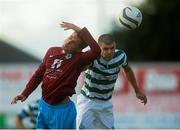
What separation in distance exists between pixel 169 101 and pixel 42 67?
14992 millimetres

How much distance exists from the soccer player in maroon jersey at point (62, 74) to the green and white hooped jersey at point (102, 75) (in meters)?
0.37

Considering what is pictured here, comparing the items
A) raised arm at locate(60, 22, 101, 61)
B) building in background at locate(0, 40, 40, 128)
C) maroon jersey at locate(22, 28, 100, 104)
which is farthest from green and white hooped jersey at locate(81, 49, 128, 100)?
building in background at locate(0, 40, 40, 128)

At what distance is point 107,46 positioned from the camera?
12.6 meters

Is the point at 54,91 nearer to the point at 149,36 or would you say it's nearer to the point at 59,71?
the point at 59,71

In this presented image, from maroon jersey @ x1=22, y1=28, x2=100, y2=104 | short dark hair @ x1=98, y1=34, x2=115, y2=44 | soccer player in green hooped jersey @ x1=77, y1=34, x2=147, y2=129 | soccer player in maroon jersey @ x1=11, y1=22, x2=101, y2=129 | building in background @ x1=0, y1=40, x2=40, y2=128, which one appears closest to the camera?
soccer player in maroon jersey @ x1=11, y1=22, x2=101, y2=129

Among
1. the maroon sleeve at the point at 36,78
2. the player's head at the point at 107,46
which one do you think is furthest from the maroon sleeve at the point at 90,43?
the maroon sleeve at the point at 36,78

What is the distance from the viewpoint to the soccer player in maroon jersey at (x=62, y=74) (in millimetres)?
12250

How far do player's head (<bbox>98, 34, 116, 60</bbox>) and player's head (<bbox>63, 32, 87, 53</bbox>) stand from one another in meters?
0.32

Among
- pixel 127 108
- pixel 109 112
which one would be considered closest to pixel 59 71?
pixel 109 112

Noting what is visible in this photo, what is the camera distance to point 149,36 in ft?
179

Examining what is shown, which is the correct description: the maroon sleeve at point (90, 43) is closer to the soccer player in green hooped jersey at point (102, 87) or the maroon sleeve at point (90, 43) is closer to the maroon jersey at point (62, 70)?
the maroon jersey at point (62, 70)

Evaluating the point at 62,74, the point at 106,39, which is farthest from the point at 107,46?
the point at 62,74

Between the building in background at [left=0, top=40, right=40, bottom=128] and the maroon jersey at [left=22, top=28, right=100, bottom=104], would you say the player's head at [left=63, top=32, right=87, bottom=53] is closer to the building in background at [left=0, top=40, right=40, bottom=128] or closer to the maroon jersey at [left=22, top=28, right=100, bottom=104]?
the maroon jersey at [left=22, top=28, right=100, bottom=104]

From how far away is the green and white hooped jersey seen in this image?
41.9 feet
